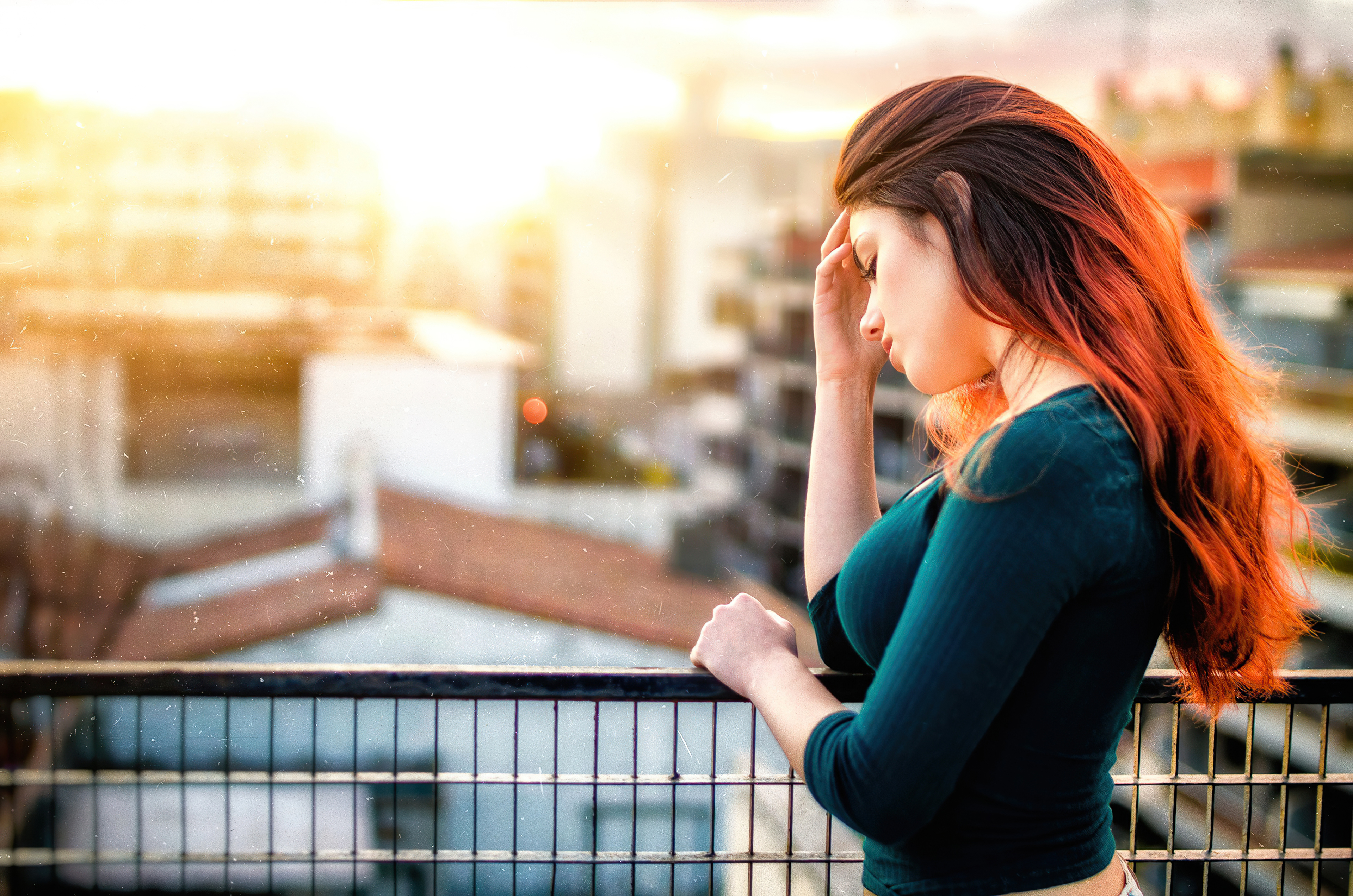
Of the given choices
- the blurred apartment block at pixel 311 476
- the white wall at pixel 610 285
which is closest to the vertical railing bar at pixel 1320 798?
the blurred apartment block at pixel 311 476

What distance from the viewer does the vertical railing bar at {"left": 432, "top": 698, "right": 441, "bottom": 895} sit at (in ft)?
2.89

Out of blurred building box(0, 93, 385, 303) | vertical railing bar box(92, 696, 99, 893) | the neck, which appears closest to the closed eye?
the neck

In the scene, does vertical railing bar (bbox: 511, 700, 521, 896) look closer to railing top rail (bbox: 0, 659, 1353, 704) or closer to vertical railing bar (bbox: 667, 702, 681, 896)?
railing top rail (bbox: 0, 659, 1353, 704)

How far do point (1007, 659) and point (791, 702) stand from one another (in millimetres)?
177

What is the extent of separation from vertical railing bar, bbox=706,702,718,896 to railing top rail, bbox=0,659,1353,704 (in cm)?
3

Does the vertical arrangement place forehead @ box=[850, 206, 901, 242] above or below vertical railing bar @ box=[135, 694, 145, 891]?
above

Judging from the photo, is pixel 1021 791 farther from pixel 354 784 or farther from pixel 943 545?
pixel 354 784

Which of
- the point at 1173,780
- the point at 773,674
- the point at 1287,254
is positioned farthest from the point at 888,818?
the point at 1287,254

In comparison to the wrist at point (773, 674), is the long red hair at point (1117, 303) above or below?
above

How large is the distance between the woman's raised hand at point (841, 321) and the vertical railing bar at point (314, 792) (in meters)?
0.55

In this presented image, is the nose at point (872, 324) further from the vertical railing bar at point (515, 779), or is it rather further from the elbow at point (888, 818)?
the vertical railing bar at point (515, 779)

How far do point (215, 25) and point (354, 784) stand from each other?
29.5 ft

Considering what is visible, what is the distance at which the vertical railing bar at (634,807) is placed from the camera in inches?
34.0

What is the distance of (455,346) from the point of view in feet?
108
